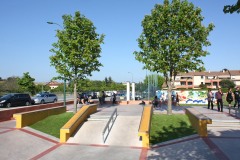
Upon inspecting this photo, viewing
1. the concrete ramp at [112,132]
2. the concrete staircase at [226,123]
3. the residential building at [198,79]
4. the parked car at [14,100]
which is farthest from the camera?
the residential building at [198,79]

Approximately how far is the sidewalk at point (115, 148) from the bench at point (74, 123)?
479 mm

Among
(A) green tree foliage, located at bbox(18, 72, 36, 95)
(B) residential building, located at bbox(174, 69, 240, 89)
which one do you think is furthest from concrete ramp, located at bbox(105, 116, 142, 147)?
(B) residential building, located at bbox(174, 69, 240, 89)

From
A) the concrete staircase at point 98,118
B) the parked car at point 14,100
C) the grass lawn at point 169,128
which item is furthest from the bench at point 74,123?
the parked car at point 14,100

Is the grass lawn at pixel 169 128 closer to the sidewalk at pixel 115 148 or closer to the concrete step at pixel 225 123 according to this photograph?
the sidewalk at pixel 115 148

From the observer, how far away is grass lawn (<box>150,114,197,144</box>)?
13062mm

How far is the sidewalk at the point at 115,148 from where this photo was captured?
1016 cm

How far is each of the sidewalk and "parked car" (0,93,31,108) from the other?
47.2ft

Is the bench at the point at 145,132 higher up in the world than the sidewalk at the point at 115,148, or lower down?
higher up

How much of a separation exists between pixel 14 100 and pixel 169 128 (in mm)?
19916

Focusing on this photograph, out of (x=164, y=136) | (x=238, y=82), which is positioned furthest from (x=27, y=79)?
(x=238, y=82)

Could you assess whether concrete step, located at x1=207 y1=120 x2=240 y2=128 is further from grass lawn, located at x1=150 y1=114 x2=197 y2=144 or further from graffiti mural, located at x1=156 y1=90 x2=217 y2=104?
graffiti mural, located at x1=156 y1=90 x2=217 y2=104

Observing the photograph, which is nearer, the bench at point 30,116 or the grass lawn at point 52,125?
the grass lawn at point 52,125

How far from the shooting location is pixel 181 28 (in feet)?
57.9

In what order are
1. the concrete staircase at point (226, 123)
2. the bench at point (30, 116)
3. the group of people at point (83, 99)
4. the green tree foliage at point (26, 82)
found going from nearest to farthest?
1. the bench at point (30, 116)
2. the concrete staircase at point (226, 123)
3. the group of people at point (83, 99)
4. the green tree foliage at point (26, 82)
